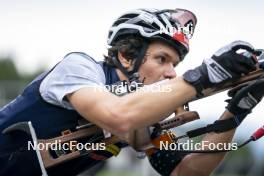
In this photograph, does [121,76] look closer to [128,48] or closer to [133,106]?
[128,48]

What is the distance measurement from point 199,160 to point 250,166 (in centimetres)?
742

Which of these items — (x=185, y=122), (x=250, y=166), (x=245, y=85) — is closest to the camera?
(x=245, y=85)

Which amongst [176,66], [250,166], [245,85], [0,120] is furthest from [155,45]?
[250,166]

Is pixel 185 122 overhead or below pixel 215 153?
overhead

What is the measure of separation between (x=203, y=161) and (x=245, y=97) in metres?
0.78

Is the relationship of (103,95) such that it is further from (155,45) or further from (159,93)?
(155,45)

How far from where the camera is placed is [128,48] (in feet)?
19.5

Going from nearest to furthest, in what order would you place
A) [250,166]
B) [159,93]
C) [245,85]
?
1. [159,93]
2. [245,85]
3. [250,166]

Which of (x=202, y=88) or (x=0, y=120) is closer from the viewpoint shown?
(x=202, y=88)

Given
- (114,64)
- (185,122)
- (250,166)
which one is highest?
(114,64)

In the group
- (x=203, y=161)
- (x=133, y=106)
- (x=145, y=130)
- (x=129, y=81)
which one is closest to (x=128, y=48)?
(x=129, y=81)

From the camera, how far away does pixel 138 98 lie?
509 centimetres

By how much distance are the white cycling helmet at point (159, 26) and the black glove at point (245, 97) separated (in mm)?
496
